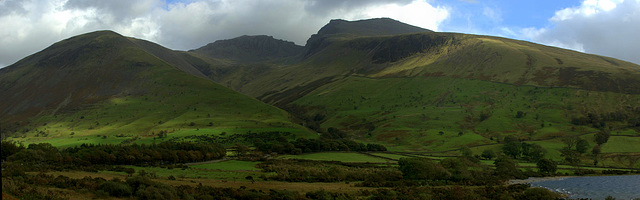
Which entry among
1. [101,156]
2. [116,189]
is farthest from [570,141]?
[101,156]

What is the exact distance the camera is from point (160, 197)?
54.1 meters

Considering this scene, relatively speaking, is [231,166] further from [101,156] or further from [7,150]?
[7,150]

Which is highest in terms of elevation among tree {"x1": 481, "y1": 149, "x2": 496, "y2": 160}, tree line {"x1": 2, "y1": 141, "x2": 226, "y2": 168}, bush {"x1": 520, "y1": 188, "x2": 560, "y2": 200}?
tree line {"x1": 2, "y1": 141, "x2": 226, "y2": 168}

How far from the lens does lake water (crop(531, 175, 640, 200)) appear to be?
83.1 metres

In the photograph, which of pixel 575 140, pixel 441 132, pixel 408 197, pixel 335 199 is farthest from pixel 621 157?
pixel 335 199

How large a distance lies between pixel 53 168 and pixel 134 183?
36.3 metres

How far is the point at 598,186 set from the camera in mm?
93750

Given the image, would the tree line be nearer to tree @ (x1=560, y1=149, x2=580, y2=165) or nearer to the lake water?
the lake water

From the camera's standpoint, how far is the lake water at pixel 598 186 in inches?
3270

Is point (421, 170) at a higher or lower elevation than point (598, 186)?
higher

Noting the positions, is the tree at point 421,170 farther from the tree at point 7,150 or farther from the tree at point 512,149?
the tree at point 7,150

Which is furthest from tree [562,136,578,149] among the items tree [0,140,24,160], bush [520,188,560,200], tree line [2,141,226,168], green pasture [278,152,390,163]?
tree [0,140,24,160]

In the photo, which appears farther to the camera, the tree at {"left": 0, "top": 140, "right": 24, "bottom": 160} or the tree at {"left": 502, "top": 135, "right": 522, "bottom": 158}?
the tree at {"left": 502, "top": 135, "right": 522, "bottom": 158}

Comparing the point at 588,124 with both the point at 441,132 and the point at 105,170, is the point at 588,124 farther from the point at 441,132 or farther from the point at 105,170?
the point at 105,170
